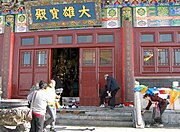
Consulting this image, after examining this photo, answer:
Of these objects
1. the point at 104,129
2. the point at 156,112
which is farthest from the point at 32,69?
the point at 156,112

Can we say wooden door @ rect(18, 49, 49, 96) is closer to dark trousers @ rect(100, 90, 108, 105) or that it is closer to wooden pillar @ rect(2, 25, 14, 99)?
wooden pillar @ rect(2, 25, 14, 99)

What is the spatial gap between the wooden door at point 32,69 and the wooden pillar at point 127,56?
2.90 metres

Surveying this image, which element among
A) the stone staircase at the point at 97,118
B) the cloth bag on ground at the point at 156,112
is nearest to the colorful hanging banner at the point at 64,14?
the stone staircase at the point at 97,118

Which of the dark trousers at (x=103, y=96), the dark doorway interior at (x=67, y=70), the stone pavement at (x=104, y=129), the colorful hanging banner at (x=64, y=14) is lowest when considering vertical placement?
the stone pavement at (x=104, y=129)

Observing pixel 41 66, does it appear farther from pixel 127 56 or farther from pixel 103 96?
pixel 127 56

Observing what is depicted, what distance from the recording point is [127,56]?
29.1ft

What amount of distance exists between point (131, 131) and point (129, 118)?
961 millimetres

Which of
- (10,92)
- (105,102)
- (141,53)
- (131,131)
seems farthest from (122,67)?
(10,92)

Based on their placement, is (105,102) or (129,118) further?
(105,102)

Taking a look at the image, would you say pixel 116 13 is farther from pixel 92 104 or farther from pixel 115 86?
pixel 92 104

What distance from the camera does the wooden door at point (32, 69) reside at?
9492 mm

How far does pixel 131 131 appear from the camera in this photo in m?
5.97

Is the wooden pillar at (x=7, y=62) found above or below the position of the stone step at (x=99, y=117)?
above

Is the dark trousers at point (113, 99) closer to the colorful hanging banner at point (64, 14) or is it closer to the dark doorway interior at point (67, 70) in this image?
the colorful hanging banner at point (64, 14)
